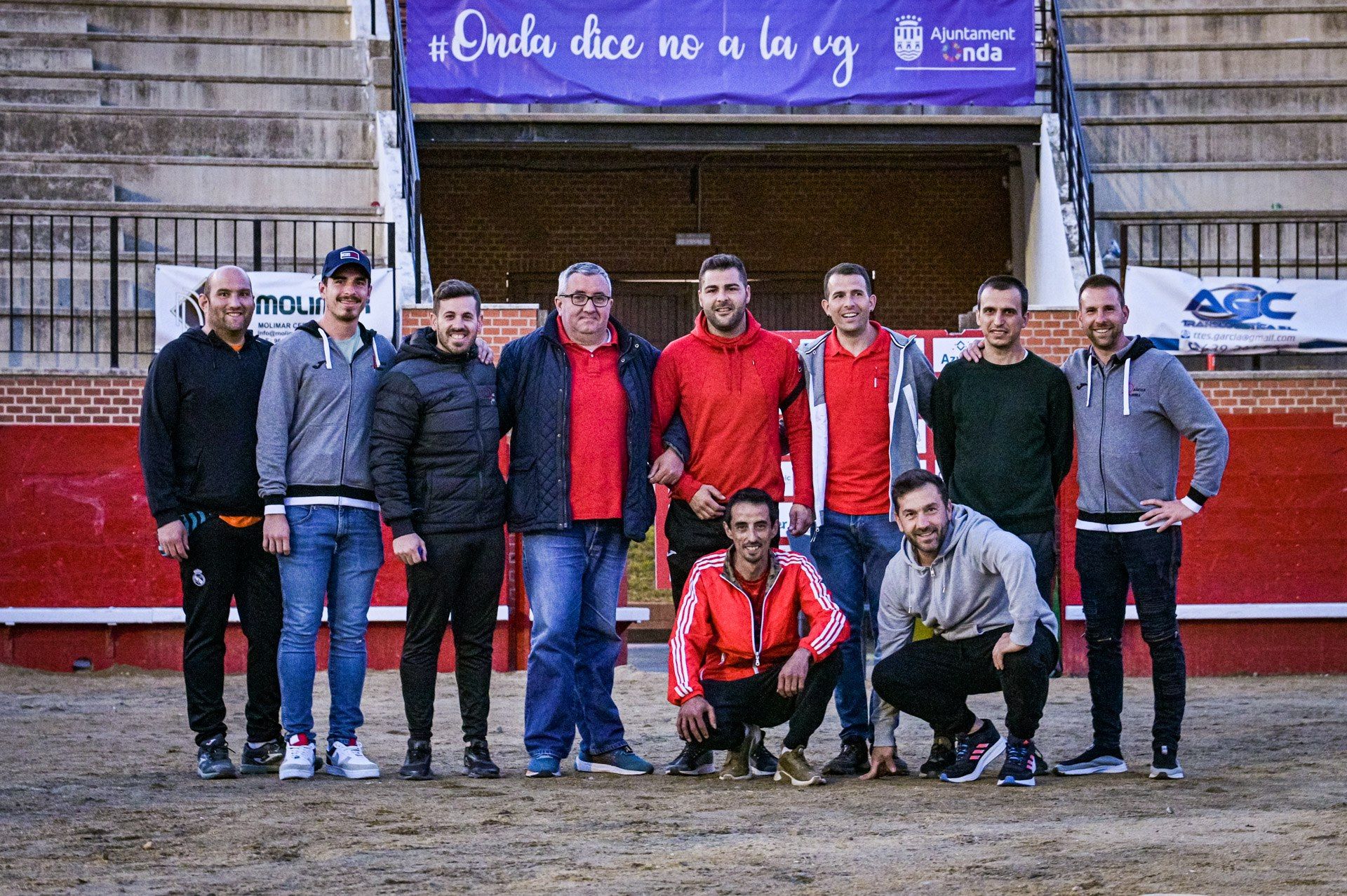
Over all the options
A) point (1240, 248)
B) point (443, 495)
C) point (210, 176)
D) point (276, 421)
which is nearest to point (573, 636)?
point (443, 495)

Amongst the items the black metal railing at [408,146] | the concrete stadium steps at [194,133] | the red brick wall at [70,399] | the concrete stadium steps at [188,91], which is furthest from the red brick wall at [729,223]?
the red brick wall at [70,399]

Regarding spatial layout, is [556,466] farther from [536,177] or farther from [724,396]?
[536,177]

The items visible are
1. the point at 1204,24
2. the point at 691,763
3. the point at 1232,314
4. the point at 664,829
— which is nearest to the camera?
the point at 664,829

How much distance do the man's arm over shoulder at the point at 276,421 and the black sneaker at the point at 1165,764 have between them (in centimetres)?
311

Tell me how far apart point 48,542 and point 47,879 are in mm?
6177

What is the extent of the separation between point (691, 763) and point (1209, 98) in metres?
10.9

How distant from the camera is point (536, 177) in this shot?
17.2m

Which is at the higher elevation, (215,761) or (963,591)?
(963,591)

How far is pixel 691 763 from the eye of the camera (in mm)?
5785

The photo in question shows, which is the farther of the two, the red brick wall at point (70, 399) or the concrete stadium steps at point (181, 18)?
the concrete stadium steps at point (181, 18)

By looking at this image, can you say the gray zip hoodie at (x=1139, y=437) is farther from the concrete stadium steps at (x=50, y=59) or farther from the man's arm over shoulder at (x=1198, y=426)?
the concrete stadium steps at (x=50, y=59)

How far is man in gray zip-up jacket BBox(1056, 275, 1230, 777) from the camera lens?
5.55m

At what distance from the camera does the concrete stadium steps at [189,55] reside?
14375mm

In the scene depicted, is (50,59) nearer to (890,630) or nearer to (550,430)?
(550,430)
